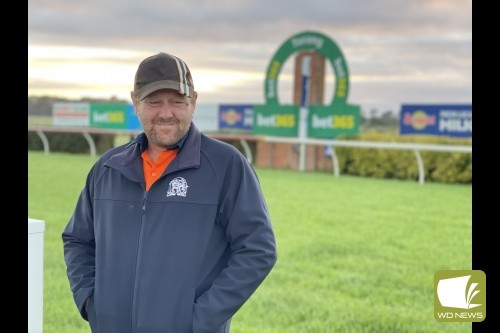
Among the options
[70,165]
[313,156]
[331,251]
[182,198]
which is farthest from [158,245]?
[313,156]

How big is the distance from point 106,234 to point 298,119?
12738mm

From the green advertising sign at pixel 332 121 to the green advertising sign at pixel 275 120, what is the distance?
0.43 meters

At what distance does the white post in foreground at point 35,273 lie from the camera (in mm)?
3176

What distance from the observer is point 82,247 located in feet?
7.79

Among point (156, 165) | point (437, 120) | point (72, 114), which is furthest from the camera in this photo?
point (72, 114)

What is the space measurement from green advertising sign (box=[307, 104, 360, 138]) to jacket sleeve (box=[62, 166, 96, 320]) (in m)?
11.7

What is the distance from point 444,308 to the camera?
12.1 ft

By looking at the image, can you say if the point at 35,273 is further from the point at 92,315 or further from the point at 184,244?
the point at 184,244

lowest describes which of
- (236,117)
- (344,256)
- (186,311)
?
(344,256)

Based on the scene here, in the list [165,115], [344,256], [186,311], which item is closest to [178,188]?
[165,115]

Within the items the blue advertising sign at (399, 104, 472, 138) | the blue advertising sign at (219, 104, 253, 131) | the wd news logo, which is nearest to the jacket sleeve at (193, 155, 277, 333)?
the wd news logo

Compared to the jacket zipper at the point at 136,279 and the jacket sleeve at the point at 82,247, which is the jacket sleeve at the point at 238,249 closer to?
the jacket zipper at the point at 136,279

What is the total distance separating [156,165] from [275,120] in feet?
42.4

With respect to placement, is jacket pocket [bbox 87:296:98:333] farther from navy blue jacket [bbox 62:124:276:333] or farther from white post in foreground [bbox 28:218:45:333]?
white post in foreground [bbox 28:218:45:333]
